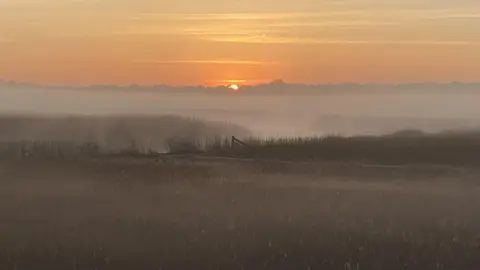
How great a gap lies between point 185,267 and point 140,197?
0.21 m

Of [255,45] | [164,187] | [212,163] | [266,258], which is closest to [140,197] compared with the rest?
[164,187]

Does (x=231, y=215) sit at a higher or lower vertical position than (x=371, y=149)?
lower

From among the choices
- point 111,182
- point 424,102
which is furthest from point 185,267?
point 424,102

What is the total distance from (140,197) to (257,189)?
300 mm

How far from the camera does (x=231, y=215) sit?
2.04 metres

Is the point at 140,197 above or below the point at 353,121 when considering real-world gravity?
below

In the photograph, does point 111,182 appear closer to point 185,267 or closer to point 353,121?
point 185,267

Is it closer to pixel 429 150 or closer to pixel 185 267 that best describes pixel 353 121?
pixel 429 150

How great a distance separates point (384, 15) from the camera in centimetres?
208

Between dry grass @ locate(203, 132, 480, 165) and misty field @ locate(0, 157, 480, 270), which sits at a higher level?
dry grass @ locate(203, 132, 480, 165)

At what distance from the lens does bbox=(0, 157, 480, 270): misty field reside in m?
2.00

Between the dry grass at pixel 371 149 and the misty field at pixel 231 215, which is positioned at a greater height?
the dry grass at pixel 371 149

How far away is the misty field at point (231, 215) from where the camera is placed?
78.8 inches

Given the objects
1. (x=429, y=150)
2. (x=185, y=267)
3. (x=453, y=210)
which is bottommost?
(x=185, y=267)
